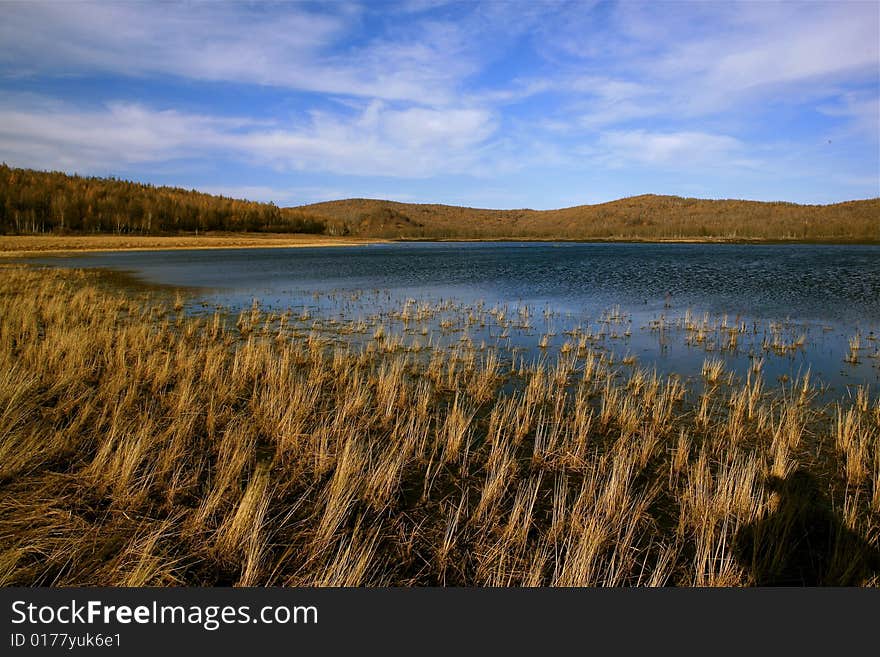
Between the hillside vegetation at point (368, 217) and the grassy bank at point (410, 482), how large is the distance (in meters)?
79.5

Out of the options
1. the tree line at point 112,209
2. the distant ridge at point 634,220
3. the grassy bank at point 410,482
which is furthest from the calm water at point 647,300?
the distant ridge at point 634,220

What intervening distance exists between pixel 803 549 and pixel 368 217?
501 ft

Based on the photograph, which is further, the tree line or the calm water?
the tree line

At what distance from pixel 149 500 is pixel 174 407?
7.99 feet

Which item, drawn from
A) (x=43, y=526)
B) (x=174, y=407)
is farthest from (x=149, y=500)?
(x=174, y=407)

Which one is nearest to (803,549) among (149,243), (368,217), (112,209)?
(149,243)

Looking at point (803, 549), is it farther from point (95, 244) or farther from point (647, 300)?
point (95, 244)

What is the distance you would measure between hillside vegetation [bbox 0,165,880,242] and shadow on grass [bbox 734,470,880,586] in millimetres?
85425

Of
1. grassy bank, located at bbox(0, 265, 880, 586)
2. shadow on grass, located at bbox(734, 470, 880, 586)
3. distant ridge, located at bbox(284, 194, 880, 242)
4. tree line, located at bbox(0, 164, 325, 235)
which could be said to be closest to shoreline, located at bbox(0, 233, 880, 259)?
distant ridge, located at bbox(284, 194, 880, 242)

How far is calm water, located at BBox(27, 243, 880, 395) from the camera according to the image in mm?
11542

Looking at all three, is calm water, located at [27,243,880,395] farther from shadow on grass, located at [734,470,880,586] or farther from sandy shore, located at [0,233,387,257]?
sandy shore, located at [0,233,387,257]

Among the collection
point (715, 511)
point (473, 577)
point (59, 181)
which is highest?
point (59, 181)

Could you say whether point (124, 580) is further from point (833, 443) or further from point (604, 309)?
point (604, 309)

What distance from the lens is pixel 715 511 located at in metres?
4.44
